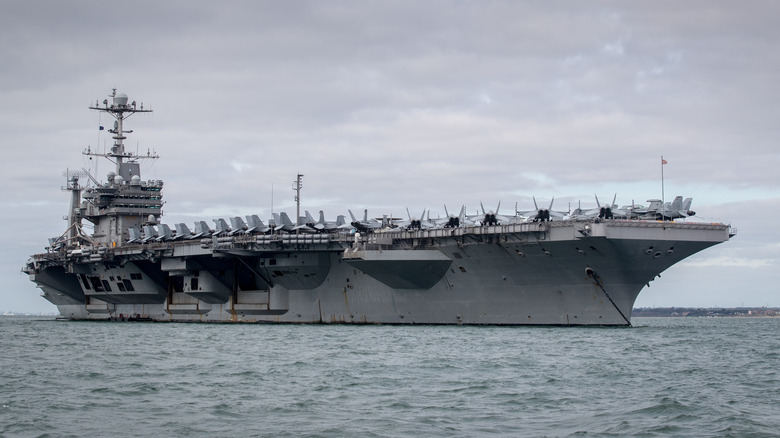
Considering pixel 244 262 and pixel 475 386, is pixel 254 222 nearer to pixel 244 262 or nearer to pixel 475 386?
pixel 244 262

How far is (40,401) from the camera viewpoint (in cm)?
1465

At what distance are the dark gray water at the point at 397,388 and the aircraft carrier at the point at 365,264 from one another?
3080mm

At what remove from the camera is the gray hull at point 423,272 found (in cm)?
2855

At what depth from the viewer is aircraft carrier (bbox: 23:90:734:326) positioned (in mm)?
28875

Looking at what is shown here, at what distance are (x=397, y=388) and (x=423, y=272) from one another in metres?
16.3

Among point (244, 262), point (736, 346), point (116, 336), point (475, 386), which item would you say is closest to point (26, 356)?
point (116, 336)

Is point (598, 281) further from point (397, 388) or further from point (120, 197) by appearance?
point (120, 197)

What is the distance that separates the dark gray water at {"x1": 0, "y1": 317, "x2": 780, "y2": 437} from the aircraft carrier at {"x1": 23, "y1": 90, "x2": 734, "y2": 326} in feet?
10.1

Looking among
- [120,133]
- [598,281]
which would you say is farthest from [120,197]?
[598,281]

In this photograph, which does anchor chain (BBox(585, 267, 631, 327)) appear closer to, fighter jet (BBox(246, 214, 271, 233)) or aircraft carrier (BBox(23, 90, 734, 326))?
aircraft carrier (BBox(23, 90, 734, 326))

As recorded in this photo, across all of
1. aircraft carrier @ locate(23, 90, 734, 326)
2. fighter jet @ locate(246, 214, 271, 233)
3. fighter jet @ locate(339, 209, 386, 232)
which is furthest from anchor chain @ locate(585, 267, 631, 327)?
fighter jet @ locate(246, 214, 271, 233)

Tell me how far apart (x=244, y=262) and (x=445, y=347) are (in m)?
16.8

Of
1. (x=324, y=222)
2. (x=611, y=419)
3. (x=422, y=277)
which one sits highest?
(x=324, y=222)

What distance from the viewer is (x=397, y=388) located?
16.2m
